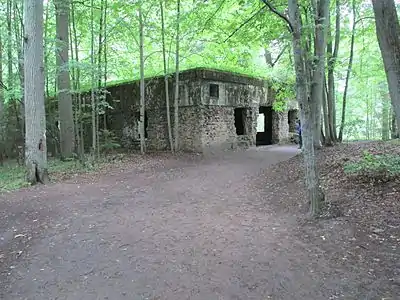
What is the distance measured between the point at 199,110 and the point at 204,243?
9282mm

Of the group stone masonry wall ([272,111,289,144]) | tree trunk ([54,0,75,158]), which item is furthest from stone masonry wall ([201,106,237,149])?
tree trunk ([54,0,75,158])

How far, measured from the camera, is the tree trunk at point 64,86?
1201 centimetres

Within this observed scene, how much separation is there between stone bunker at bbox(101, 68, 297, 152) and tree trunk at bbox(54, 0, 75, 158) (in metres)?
1.78

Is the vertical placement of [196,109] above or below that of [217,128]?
above

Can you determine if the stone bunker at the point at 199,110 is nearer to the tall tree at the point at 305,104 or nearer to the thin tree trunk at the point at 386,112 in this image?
the thin tree trunk at the point at 386,112

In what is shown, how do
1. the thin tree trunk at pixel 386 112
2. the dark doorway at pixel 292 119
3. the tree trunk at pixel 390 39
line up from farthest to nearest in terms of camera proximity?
the dark doorway at pixel 292 119 → the thin tree trunk at pixel 386 112 → the tree trunk at pixel 390 39

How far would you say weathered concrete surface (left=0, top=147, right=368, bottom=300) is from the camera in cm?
330

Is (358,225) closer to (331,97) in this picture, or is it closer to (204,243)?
(204,243)

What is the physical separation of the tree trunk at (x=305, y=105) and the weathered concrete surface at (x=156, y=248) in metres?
0.55

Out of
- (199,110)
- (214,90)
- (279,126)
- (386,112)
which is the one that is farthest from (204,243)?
(386,112)

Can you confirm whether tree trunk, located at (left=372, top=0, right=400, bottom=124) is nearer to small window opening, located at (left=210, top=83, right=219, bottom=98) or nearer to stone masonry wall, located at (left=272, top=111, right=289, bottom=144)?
small window opening, located at (left=210, top=83, right=219, bottom=98)

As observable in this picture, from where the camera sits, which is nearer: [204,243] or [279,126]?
[204,243]

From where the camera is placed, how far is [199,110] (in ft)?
43.3

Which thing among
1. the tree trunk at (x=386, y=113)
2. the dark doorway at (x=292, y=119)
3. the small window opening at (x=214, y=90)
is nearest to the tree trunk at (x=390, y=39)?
the small window opening at (x=214, y=90)
